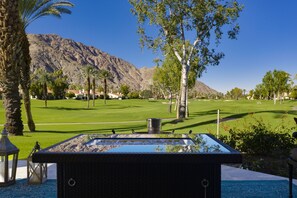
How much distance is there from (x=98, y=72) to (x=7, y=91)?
222 feet

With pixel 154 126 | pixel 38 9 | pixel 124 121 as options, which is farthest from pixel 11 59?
pixel 124 121

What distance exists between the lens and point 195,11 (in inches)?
897

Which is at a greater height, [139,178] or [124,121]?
[139,178]

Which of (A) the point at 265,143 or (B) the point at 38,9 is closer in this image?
(A) the point at 265,143

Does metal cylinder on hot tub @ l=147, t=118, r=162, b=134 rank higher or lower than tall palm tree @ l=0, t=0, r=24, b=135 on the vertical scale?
lower

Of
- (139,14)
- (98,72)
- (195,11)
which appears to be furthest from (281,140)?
(98,72)

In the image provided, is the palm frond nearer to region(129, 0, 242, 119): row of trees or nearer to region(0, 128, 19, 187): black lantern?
region(129, 0, 242, 119): row of trees

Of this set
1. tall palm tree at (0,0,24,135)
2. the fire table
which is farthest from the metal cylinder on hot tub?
tall palm tree at (0,0,24,135)

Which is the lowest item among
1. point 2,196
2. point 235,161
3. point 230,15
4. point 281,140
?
point 2,196

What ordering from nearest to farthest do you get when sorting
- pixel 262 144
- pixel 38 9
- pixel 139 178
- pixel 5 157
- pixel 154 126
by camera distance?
pixel 139 178 → pixel 154 126 → pixel 5 157 → pixel 262 144 → pixel 38 9

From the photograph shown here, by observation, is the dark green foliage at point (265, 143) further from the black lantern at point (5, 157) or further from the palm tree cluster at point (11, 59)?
the palm tree cluster at point (11, 59)

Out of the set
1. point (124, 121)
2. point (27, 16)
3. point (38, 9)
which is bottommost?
point (124, 121)

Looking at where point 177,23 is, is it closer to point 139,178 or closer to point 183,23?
point 183,23

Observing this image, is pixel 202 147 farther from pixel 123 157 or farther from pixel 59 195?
pixel 59 195
